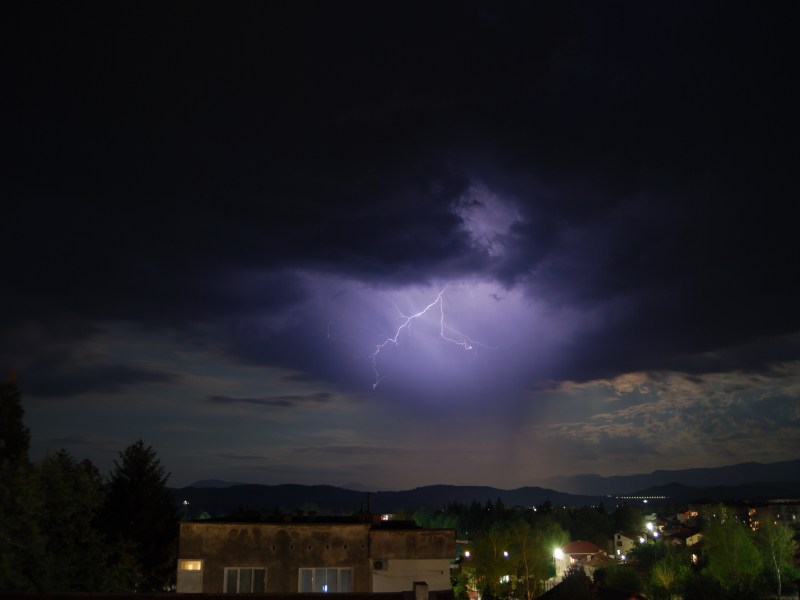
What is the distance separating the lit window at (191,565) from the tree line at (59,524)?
1566 mm

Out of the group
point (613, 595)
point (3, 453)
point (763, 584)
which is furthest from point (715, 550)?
point (3, 453)

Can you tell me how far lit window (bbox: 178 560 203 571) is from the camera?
24.1 metres

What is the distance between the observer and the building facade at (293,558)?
79.3 feet

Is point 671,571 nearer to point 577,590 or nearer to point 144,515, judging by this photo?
point 577,590

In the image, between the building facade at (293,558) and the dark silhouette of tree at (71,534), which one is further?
the building facade at (293,558)

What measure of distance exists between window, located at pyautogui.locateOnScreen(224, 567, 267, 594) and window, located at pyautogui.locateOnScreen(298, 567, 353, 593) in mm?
1383

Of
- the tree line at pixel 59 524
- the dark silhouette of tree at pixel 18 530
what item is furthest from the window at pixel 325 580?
the dark silhouette of tree at pixel 18 530

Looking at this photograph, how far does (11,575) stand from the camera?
17281 millimetres

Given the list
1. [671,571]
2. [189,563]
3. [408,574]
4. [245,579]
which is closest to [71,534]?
[189,563]

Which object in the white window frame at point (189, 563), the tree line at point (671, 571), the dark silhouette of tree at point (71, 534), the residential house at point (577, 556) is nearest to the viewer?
the dark silhouette of tree at point (71, 534)

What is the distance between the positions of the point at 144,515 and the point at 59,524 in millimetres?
5461

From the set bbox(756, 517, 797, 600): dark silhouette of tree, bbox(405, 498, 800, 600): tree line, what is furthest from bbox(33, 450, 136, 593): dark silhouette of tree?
bbox(756, 517, 797, 600): dark silhouette of tree

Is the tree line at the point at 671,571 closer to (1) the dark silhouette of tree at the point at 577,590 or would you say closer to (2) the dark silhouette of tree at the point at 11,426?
(1) the dark silhouette of tree at the point at 577,590

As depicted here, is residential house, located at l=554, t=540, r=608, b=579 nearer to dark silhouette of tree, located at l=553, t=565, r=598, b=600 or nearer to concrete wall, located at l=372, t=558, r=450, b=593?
dark silhouette of tree, located at l=553, t=565, r=598, b=600
